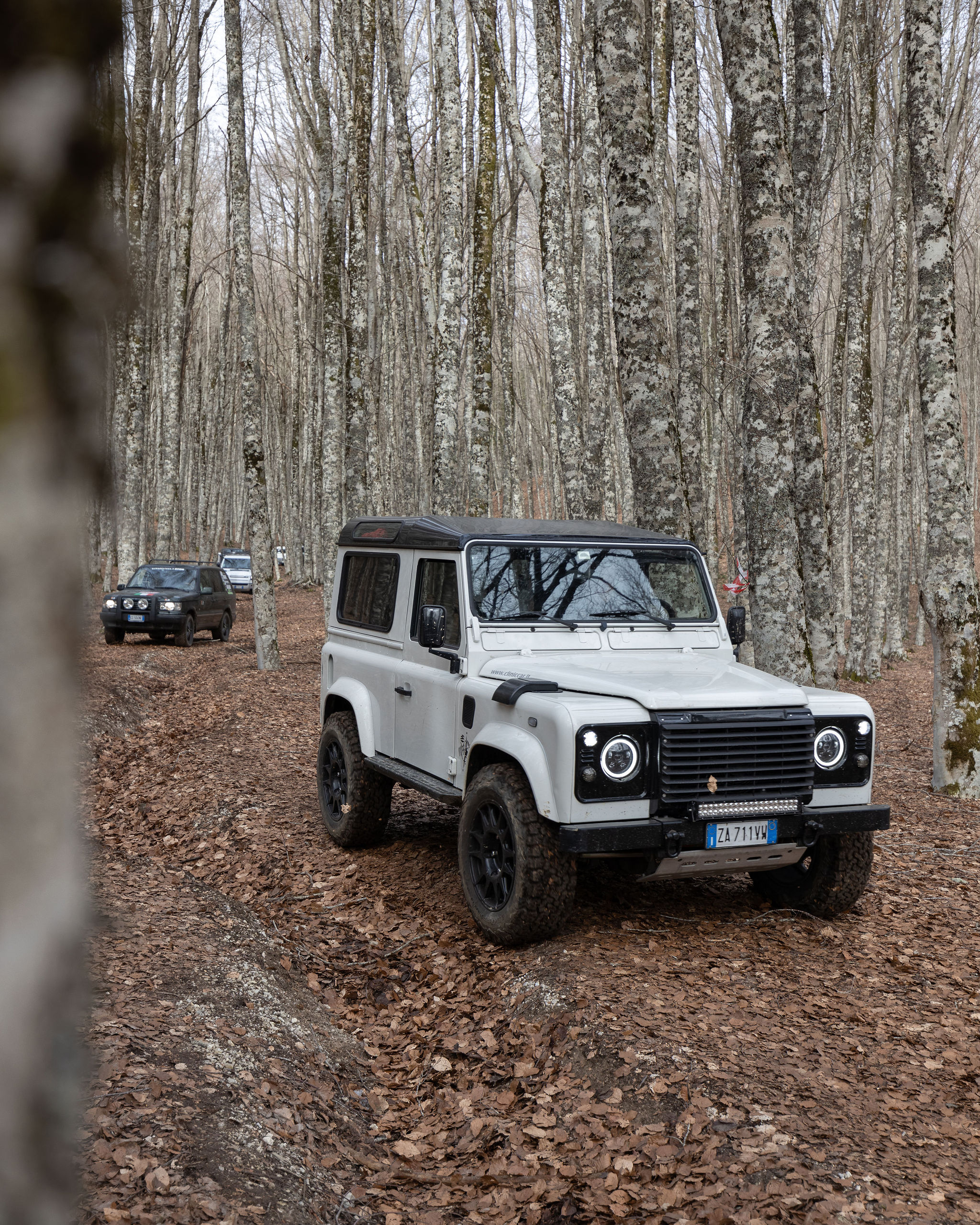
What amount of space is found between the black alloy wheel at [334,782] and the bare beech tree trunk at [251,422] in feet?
26.9

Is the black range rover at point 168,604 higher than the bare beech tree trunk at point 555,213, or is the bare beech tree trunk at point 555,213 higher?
the bare beech tree trunk at point 555,213

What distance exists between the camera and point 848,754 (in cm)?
539

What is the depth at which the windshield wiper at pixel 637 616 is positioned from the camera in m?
6.31

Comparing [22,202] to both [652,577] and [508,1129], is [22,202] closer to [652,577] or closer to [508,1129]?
[508,1129]

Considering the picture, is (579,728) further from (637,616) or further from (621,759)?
(637,616)

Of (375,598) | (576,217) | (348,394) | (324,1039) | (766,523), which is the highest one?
(576,217)

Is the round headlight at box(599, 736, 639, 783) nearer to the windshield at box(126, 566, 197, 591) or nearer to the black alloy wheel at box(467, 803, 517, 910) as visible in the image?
the black alloy wheel at box(467, 803, 517, 910)

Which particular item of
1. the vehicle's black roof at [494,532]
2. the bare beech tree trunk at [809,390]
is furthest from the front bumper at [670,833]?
the bare beech tree trunk at [809,390]

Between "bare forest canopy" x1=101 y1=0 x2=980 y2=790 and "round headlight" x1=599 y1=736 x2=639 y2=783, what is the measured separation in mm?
2656

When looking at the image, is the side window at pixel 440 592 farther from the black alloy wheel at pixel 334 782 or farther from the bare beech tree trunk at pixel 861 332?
the bare beech tree trunk at pixel 861 332

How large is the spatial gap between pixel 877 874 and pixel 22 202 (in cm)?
687

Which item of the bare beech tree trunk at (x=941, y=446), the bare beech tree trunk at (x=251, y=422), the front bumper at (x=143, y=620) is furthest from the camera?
the front bumper at (x=143, y=620)

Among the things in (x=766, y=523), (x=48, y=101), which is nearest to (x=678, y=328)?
(x=766, y=523)

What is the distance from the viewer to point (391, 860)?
7203mm
